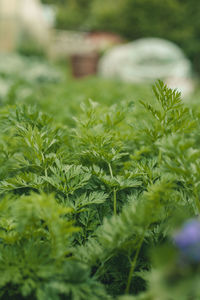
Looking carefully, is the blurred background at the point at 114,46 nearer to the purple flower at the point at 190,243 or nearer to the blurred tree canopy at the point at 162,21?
the blurred tree canopy at the point at 162,21

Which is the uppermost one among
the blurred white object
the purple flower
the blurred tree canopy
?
the blurred tree canopy

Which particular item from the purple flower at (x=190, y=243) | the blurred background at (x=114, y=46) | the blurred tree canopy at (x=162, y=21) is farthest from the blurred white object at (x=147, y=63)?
the purple flower at (x=190, y=243)

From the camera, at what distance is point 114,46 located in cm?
1645

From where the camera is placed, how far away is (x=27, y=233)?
617 mm

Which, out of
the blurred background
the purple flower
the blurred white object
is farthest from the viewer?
the blurred white object

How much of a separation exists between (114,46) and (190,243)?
55.4ft

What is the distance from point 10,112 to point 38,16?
13.4 meters

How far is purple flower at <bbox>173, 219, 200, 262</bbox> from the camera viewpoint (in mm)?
387

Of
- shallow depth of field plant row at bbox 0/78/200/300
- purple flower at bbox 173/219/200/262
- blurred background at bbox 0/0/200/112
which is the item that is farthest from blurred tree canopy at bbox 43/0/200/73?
purple flower at bbox 173/219/200/262

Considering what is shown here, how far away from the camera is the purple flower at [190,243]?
387mm

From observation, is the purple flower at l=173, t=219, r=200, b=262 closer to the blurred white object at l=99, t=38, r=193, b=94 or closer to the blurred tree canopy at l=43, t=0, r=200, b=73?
the blurred white object at l=99, t=38, r=193, b=94

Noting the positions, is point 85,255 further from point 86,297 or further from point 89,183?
point 89,183

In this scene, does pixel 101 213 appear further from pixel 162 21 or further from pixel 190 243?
pixel 162 21

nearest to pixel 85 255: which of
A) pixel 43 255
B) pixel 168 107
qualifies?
pixel 43 255
